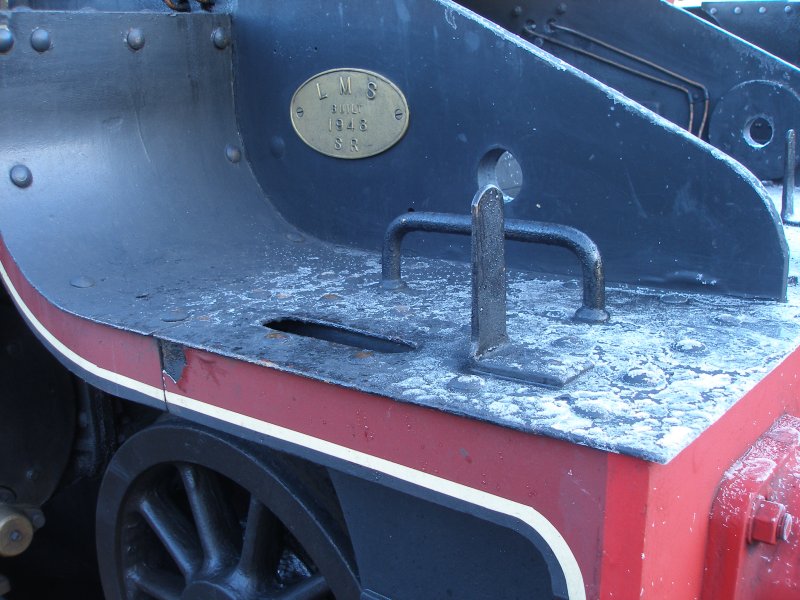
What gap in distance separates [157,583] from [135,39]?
100 centimetres

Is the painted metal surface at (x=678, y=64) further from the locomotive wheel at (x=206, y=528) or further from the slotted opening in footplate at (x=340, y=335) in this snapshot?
the locomotive wheel at (x=206, y=528)

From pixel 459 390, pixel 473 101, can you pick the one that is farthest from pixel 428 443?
pixel 473 101

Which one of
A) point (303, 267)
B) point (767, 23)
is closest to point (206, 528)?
point (303, 267)

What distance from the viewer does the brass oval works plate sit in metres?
1.60

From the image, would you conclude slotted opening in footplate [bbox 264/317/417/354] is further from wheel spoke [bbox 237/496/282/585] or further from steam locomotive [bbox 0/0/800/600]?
wheel spoke [bbox 237/496/282/585]

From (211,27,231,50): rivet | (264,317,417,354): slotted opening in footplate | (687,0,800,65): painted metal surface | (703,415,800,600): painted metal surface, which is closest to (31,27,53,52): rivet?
(211,27,231,50): rivet

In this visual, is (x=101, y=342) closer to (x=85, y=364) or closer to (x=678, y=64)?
(x=85, y=364)

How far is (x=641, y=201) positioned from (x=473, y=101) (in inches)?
13.1

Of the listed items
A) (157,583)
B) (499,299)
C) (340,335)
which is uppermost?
(499,299)

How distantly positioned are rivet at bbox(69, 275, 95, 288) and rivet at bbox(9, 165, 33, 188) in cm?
22

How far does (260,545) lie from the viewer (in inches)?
56.7

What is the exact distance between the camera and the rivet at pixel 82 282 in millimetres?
1464

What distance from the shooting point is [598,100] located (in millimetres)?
1372

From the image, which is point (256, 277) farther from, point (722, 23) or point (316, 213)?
point (722, 23)
